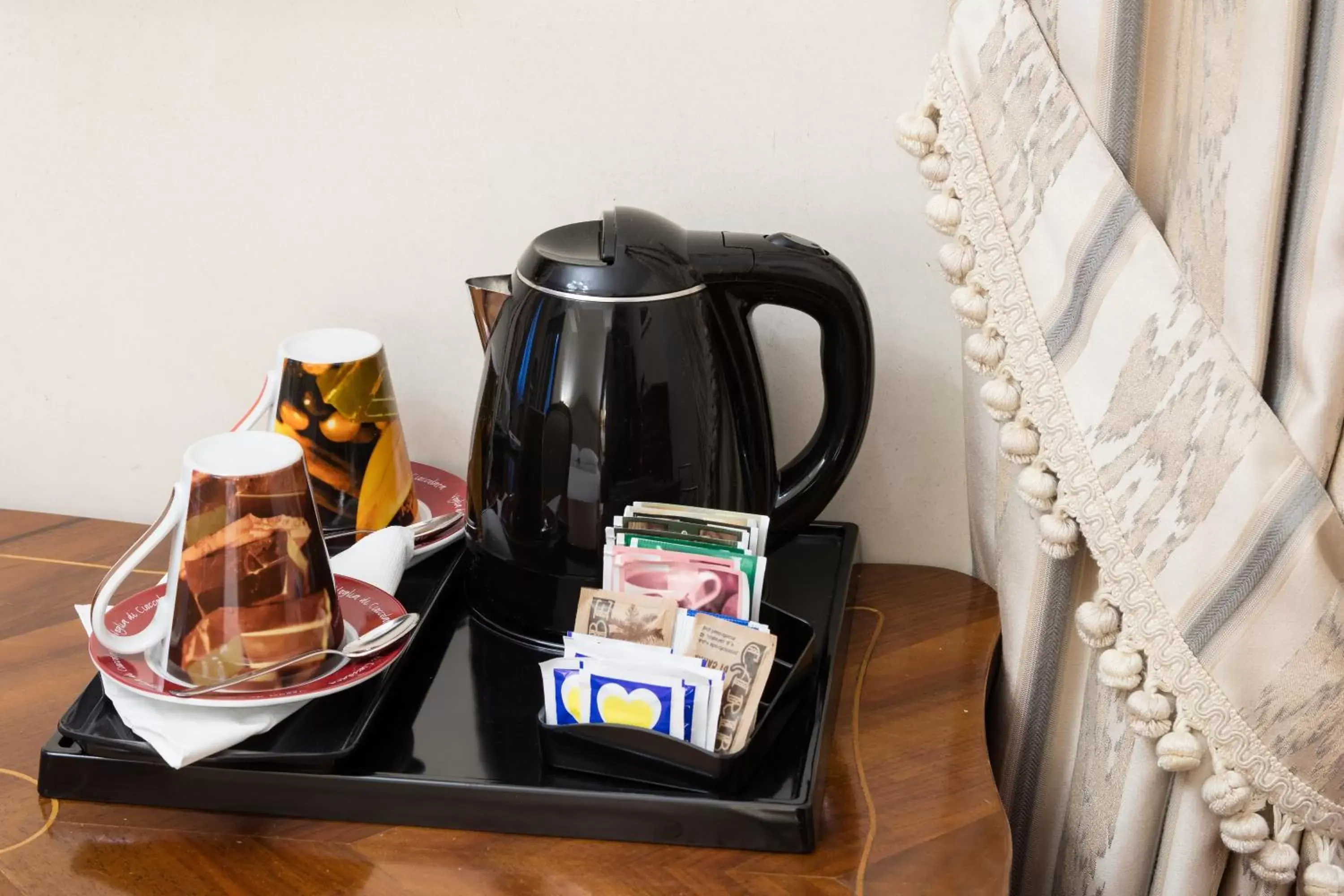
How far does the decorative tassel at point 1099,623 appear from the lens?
66 cm

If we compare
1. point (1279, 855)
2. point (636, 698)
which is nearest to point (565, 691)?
point (636, 698)

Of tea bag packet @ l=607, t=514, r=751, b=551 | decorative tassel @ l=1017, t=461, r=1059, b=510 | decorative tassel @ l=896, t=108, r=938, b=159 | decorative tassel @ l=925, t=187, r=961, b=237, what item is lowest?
tea bag packet @ l=607, t=514, r=751, b=551

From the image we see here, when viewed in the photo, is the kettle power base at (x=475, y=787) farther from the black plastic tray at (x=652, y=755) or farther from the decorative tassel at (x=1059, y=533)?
the decorative tassel at (x=1059, y=533)

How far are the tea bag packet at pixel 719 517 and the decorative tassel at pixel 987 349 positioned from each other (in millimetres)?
152

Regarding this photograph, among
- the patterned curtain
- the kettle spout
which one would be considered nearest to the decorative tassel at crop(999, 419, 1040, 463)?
the patterned curtain

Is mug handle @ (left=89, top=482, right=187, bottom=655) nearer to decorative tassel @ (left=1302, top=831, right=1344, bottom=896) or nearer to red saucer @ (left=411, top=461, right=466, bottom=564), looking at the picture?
red saucer @ (left=411, top=461, right=466, bottom=564)

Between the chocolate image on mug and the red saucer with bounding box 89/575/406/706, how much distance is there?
Result: 0.01m

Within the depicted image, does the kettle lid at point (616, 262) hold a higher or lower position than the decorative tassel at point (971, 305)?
higher

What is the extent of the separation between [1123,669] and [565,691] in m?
0.30

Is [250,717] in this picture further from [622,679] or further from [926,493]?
[926,493]

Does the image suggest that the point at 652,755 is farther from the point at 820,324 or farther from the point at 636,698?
the point at 820,324

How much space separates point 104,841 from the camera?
0.64 meters

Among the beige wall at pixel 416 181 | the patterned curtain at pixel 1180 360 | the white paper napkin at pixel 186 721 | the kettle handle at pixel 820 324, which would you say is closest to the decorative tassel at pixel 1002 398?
the patterned curtain at pixel 1180 360

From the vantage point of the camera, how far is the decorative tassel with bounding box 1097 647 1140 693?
2.15ft
